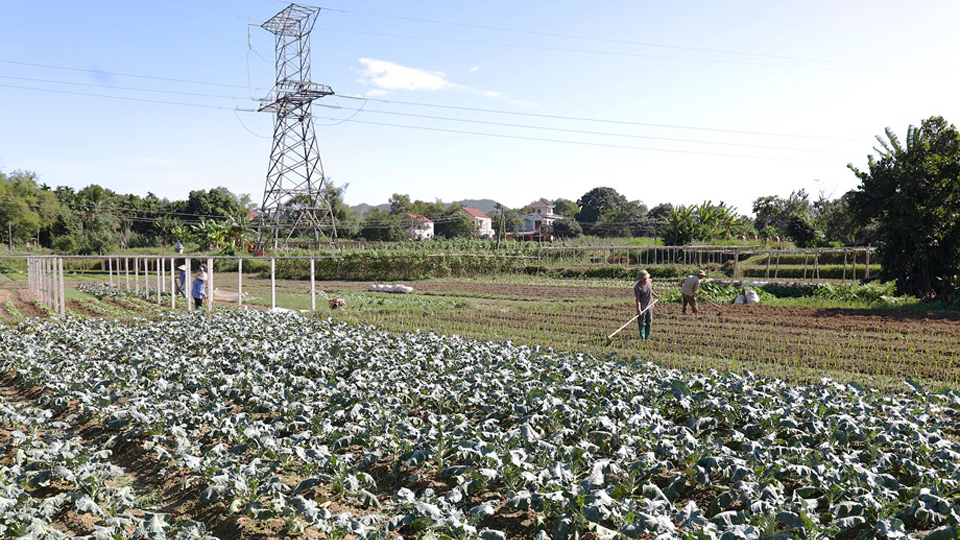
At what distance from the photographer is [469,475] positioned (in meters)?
5.13

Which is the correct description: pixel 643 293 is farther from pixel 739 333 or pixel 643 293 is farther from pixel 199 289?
pixel 199 289

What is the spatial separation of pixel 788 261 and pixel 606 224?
46.2 meters

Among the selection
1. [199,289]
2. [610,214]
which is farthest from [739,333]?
[610,214]

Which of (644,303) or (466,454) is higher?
(644,303)

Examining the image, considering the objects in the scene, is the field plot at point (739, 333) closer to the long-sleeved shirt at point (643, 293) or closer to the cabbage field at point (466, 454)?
the long-sleeved shirt at point (643, 293)

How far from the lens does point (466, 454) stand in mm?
5266

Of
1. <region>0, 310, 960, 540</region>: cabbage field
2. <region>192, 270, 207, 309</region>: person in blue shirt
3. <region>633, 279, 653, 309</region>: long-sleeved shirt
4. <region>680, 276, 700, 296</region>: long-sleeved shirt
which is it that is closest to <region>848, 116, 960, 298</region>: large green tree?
<region>680, 276, 700, 296</region>: long-sleeved shirt

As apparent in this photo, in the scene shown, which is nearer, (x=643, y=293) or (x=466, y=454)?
(x=466, y=454)

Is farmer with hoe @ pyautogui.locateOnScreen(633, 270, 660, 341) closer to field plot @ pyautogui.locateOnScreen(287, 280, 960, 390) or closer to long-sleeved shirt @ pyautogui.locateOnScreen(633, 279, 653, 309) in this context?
long-sleeved shirt @ pyautogui.locateOnScreen(633, 279, 653, 309)

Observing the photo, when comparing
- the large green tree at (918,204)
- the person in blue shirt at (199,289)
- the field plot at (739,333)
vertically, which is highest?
the large green tree at (918,204)

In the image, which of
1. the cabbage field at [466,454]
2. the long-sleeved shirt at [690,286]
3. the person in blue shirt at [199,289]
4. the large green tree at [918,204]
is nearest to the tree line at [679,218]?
the large green tree at [918,204]

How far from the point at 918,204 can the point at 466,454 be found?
1785 centimetres

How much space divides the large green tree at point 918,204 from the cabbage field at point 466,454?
11.8 meters

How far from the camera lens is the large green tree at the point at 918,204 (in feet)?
57.8
